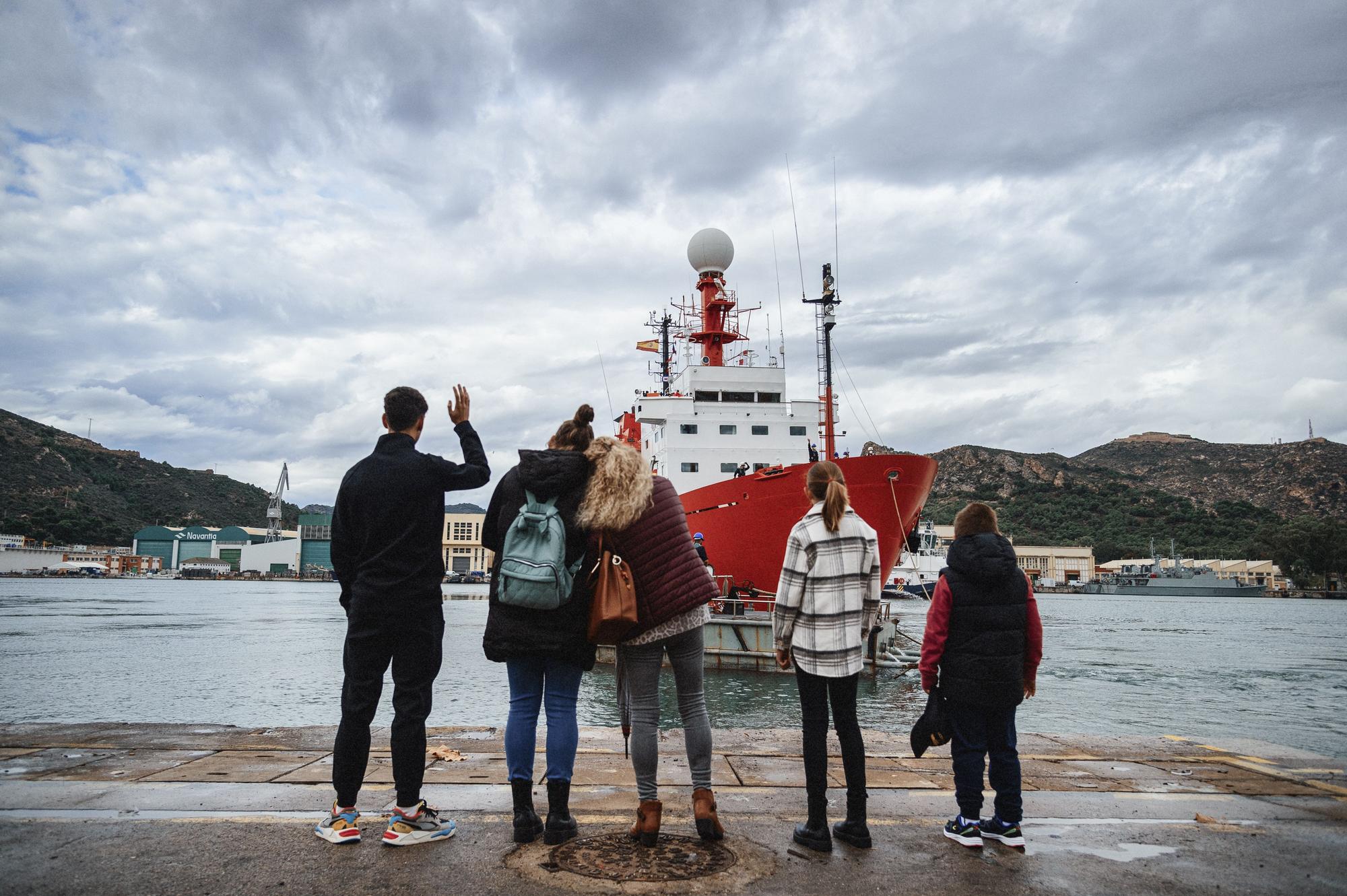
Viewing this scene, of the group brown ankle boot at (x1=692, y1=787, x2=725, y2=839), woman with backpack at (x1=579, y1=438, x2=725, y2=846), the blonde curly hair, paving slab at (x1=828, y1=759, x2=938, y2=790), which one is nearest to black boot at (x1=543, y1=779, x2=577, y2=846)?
woman with backpack at (x1=579, y1=438, x2=725, y2=846)

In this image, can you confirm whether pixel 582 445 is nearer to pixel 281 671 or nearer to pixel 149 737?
pixel 149 737

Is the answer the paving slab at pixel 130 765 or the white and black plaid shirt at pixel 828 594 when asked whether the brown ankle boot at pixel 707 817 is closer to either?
the white and black plaid shirt at pixel 828 594

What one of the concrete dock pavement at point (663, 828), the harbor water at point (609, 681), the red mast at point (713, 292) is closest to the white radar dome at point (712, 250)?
the red mast at point (713, 292)

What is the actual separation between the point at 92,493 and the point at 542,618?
154 m

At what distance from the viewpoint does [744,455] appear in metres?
22.2

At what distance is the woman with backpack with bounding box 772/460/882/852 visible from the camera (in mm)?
3219

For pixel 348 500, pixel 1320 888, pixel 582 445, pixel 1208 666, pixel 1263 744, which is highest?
pixel 582 445

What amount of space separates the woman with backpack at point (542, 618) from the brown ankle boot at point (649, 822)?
27 centimetres

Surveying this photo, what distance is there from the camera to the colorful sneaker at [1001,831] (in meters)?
3.04

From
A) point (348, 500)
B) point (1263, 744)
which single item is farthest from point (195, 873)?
point (1263, 744)

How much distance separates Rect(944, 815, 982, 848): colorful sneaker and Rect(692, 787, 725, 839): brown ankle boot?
93 cm

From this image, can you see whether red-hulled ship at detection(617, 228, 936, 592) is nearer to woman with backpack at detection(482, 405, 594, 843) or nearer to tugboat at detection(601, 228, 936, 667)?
tugboat at detection(601, 228, 936, 667)

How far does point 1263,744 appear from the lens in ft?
18.1

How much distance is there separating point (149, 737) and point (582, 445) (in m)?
3.95
